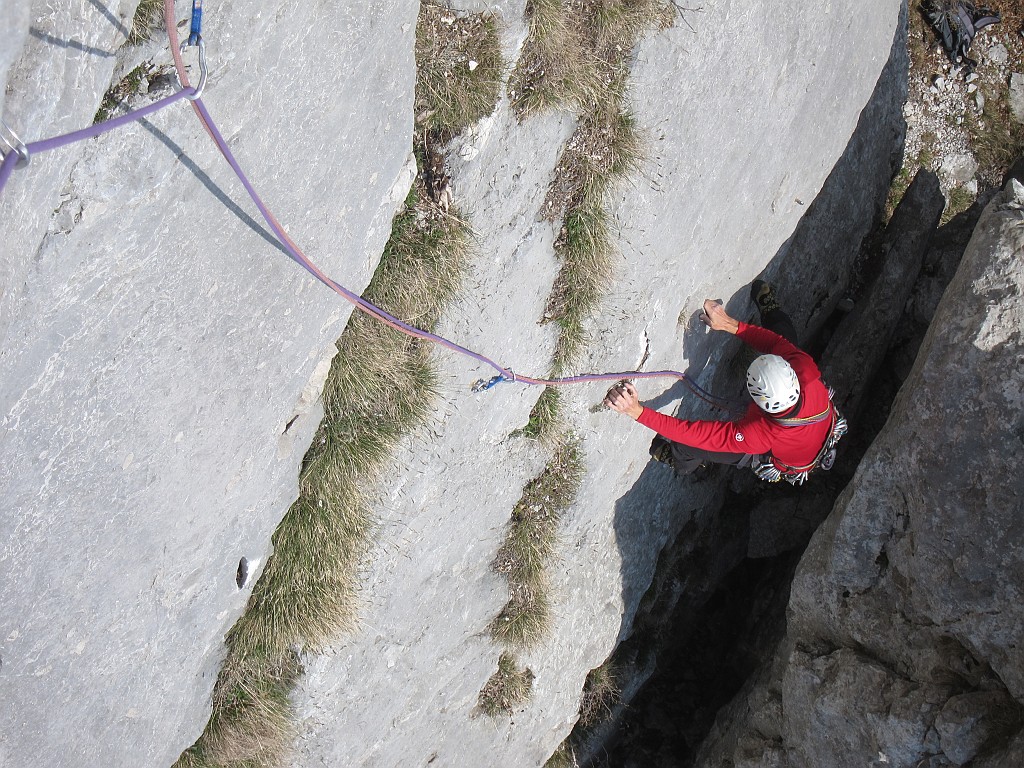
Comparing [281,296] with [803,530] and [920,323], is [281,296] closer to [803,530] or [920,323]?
[803,530]

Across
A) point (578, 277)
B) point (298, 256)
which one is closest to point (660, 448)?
point (578, 277)

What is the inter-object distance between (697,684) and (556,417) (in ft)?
14.5

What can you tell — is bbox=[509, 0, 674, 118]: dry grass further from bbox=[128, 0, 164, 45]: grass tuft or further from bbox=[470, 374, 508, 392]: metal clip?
bbox=[128, 0, 164, 45]: grass tuft

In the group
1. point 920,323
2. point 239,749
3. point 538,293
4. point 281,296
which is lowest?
point 239,749

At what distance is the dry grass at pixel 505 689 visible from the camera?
7379mm

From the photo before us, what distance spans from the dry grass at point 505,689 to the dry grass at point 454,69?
4886mm

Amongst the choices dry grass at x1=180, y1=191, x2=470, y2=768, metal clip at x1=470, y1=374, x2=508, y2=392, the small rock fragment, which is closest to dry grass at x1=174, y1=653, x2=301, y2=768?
dry grass at x1=180, y1=191, x2=470, y2=768

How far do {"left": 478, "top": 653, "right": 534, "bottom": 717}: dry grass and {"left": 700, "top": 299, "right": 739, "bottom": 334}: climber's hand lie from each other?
3682 millimetres

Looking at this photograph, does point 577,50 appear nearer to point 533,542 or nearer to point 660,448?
point 660,448

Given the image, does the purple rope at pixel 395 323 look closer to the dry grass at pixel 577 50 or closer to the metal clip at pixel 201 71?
the metal clip at pixel 201 71

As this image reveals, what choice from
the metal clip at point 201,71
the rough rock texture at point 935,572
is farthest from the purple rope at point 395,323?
the rough rock texture at point 935,572

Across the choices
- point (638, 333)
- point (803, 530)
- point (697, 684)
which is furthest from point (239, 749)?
point (803, 530)

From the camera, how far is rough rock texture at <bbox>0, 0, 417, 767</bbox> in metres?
3.73

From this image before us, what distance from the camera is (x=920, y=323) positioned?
8.94m
